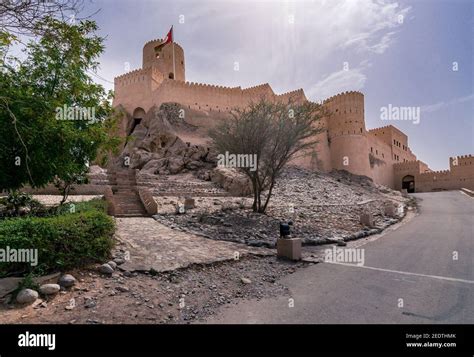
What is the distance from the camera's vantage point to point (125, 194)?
15219mm

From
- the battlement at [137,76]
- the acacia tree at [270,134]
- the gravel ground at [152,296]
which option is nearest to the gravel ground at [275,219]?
the acacia tree at [270,134]

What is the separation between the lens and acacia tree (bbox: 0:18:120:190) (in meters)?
6.24

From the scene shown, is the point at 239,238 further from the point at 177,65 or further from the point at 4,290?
the point at 177,65

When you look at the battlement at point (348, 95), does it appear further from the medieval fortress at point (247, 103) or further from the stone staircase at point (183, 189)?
the stone staircase at point (183, 189)

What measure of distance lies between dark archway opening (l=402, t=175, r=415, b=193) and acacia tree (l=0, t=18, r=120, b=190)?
44.4 metres

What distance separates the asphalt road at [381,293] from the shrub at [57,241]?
2.83 m

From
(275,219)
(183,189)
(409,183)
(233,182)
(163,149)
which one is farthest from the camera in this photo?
(409,183)

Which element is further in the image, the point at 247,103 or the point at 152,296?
the point at 247,103

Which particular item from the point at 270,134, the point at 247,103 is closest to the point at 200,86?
the point at 247,103

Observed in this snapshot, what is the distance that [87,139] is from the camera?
8109 mm

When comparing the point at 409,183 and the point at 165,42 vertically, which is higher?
the point at 165,42

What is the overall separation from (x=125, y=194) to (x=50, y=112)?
899cm

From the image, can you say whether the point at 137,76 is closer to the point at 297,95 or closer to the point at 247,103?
the point at 247,103

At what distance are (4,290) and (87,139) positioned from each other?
4.99 meters
